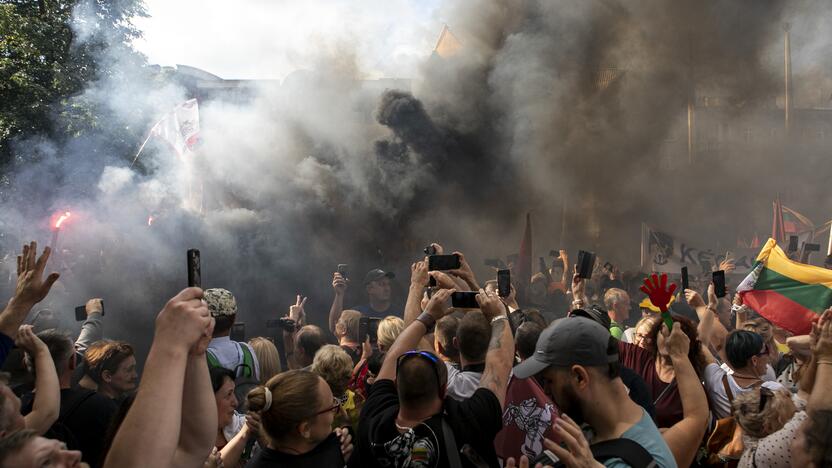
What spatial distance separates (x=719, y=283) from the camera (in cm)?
520

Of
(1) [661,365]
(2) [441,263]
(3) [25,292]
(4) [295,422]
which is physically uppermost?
(3) [25,292]

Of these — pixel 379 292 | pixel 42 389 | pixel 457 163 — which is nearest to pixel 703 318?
pixel 42 389

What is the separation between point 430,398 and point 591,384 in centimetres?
61

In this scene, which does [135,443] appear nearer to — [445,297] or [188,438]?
[188,438]

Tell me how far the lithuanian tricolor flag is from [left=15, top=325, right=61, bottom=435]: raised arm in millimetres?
4860

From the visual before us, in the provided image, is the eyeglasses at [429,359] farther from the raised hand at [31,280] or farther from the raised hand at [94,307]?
the raised hand at [94,307]

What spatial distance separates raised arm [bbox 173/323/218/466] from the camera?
85.4 inches

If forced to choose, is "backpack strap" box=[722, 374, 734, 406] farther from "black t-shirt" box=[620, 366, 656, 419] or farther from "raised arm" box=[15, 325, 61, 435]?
"raised arm" box=[15, 325, 61, 435]

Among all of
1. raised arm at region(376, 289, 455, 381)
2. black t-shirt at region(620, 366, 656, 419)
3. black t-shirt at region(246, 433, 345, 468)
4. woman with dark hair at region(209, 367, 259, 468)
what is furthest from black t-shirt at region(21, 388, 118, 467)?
black t-shirt at region(620, 366, 656, 419)

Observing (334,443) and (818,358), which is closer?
(334,443)

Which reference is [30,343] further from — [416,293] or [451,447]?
[451,447]

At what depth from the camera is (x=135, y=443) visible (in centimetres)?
172

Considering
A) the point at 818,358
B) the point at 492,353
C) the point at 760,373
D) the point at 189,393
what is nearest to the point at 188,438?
the point at 189,393

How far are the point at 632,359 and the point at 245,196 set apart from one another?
11500 millimetres
